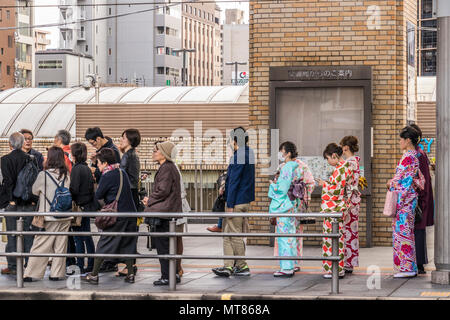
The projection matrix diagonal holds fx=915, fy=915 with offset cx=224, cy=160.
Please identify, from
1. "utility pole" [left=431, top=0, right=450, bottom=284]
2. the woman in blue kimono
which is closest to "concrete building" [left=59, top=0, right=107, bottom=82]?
the woman in blue kimono

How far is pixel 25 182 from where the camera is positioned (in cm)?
1198

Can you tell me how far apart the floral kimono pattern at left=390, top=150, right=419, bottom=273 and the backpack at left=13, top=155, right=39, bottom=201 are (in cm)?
465

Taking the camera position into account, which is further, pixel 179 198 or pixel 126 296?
pixel 179 198

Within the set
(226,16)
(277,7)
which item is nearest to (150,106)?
(277,7)

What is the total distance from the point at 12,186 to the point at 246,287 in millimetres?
3578

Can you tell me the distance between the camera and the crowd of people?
11047 millimetres

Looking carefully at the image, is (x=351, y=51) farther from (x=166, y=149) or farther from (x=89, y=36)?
(x=89, y=36)

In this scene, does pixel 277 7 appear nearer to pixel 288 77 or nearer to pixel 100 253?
pixel 288 77

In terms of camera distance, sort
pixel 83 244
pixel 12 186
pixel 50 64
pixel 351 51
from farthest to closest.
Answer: pixel 50 64 < pixel 351 51 < pixel 12 186 < pixel 83 244

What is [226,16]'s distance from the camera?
495 ft

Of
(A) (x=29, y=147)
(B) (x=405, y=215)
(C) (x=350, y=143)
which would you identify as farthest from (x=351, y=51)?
(A) (x=29, y=147)

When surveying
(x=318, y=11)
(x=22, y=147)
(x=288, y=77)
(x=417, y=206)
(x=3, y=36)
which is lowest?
(x=417, y=206)

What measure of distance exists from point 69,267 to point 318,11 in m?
5.83

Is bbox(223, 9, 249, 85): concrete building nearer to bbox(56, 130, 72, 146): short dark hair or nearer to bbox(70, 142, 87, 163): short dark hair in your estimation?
bbox(56, 130, 72, 146): short dark hair
